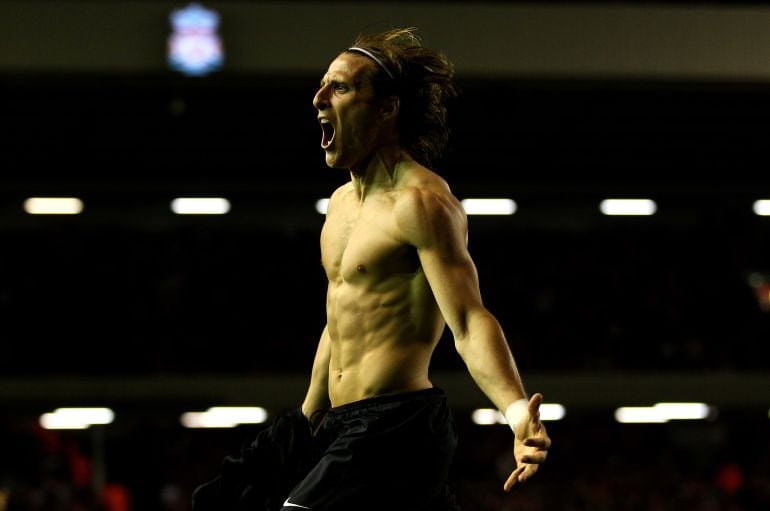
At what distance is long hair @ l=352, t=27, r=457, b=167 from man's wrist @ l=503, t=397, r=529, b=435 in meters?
1.02

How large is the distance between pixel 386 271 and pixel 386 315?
0.40 ft

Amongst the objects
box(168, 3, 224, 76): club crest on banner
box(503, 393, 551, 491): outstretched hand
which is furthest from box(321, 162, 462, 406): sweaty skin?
box(168, 3, 224, 76): club crest on banner

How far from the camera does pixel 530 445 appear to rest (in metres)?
2.91

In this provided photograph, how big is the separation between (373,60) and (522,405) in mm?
1184

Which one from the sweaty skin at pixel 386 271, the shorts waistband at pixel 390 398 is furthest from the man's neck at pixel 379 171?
the shorts waistband at pixel 390 398

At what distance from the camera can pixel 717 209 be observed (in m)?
16.6

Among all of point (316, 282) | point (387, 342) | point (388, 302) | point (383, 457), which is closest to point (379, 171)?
point (388, 302)

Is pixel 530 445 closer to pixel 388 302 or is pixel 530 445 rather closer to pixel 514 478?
pixel 514 478

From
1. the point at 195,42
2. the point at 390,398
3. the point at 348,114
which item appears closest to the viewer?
the point at 390,398

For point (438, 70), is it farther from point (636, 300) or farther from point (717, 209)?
point (717, 209)

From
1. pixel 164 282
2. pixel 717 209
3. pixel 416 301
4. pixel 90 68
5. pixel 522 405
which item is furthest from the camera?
pixel 717 209

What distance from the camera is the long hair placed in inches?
145

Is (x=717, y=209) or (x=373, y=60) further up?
(x=717, y=209)

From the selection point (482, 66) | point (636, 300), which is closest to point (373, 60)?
point (482, 66)
